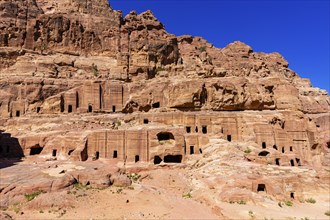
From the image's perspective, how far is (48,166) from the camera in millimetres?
31984

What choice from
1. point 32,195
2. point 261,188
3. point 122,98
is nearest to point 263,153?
point 261,188

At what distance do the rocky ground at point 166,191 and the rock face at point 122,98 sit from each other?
3045 mm

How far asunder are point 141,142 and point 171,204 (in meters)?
11.8

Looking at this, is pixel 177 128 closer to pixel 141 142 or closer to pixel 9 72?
pixel 141 142

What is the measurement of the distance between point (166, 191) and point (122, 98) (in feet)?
66.4

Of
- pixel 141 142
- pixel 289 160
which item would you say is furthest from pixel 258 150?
pixel 141 142

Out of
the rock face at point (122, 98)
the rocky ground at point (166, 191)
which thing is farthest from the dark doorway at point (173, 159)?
the rocky ground at point (166, 191)

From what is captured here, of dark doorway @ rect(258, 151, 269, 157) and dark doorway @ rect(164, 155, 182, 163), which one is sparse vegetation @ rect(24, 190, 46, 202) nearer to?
dark doorway @ rect(164, 155, 182, 163)

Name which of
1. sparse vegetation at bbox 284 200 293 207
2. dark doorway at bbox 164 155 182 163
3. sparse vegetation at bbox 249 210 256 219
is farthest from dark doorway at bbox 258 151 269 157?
sparse vegetation at bbox 249 210 256 219

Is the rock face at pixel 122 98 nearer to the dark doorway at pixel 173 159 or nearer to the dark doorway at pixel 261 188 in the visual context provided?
the dark doorway at pixel 173 159

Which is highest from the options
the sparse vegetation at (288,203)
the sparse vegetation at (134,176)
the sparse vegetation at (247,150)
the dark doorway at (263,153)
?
the sparse vegetation at (247,150)

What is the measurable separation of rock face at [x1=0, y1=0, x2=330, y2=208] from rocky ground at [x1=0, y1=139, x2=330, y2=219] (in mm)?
3045

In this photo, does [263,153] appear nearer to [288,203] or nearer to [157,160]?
[288,203]

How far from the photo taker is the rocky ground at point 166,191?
2456 cm
